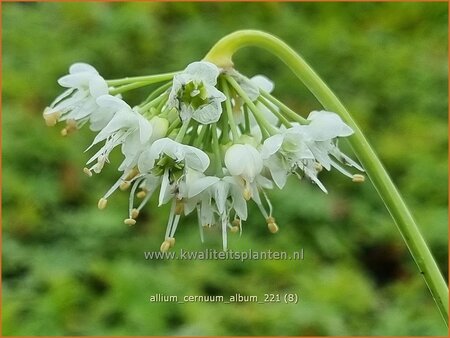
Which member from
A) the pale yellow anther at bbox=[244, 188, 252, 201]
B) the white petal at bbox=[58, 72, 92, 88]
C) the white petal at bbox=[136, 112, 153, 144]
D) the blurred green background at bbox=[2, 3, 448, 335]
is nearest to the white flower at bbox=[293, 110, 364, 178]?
the pale yellow anther at bbox=[244, 188, 252, 201]

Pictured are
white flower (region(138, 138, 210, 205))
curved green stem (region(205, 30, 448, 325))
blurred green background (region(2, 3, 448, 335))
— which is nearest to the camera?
white flower (region(138, 138, 210, 205))

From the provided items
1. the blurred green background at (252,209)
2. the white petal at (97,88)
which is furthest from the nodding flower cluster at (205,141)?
the blurred green background at (252,209)

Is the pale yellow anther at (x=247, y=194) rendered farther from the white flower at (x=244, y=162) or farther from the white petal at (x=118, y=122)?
the white petal at (x=118, y=122)

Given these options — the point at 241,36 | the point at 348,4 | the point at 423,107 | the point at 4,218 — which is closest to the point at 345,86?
the point at 423,107

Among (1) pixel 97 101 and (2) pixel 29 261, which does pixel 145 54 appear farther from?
(1) pixel 97 101

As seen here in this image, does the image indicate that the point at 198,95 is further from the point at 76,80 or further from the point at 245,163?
the point at 76,80

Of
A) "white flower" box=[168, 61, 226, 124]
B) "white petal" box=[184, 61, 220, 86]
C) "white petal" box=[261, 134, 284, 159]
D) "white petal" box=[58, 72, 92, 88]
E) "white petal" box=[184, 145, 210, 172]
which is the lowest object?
"white petal" box=[184, 145, 210, 172]

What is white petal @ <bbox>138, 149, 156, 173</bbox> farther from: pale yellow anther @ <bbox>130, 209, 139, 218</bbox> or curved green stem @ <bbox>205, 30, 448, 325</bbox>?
curved green stem @ <bbox>205, 30, 448, 325</bbox>
